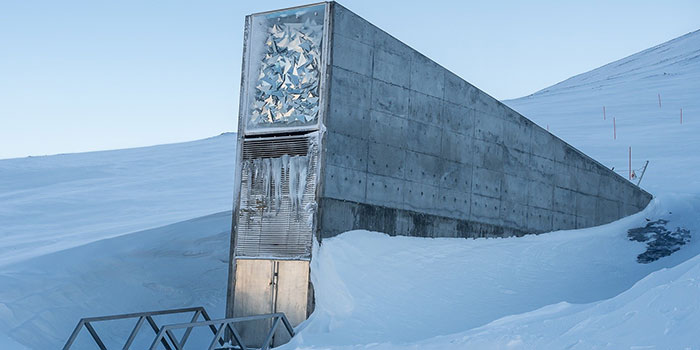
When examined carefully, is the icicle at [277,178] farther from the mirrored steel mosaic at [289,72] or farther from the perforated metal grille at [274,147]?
the mirrored steel mosaic at [289,72]

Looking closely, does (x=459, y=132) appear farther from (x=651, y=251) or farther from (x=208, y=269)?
(x=208, y=269)

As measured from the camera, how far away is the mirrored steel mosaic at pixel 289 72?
14.6 metres

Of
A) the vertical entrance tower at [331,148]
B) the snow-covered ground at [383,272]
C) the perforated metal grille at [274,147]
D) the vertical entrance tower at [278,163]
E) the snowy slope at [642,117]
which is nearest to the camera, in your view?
the snow-covered ground at [383,272]

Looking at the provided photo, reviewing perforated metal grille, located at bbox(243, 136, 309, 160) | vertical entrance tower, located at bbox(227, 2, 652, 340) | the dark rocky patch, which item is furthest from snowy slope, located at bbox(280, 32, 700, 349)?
perforated metal grille, located at bbox(243, 136, 309, 160)

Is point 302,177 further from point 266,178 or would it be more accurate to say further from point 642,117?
point 642,117

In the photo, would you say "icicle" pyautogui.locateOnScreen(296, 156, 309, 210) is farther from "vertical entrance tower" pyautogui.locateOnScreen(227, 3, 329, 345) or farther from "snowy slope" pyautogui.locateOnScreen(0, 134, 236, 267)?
"snowy slope" pyautogui.locateOnScreen(0, 134, 236, 267)

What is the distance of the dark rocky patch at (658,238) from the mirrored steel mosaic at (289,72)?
347 inches

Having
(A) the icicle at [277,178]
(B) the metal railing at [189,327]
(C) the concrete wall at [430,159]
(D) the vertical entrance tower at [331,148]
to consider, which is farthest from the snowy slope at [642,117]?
(B) the metal railing at [189,327]

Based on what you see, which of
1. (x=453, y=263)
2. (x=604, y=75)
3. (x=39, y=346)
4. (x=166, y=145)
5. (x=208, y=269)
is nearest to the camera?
(x=39, y=346)

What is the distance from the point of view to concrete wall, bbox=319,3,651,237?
48.4ft

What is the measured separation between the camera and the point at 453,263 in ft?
53.9

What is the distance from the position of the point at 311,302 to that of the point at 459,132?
569 centimetres

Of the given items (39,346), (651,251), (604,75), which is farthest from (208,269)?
(604,75)

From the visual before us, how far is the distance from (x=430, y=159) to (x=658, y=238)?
21.3 feet
